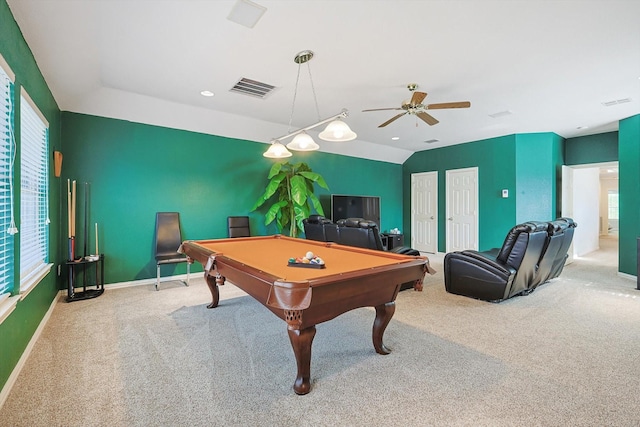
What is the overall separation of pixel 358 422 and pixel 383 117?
4.59 m

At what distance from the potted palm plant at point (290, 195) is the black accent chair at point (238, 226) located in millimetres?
265

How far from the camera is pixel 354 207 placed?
6.83 meters

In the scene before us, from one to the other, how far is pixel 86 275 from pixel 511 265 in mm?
5506

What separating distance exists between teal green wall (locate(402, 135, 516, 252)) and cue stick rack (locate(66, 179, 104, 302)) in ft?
22.7

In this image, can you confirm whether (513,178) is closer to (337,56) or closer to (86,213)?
(337,56)

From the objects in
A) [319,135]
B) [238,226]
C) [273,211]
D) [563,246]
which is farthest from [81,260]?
[563,246]

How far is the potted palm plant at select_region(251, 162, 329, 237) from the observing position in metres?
5.17

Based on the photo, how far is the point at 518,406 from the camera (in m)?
1.74

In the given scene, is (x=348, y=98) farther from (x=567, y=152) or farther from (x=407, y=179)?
(x=567, y=152)

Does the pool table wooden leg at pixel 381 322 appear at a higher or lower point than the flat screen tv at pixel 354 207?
lower

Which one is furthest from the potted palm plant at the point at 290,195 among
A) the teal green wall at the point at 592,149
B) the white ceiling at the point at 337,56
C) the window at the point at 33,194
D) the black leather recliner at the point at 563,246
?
the teal green wall at the point at 592,149

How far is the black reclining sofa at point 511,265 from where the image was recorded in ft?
11.6

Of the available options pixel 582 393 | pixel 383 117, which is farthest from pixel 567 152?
pixel 582 393

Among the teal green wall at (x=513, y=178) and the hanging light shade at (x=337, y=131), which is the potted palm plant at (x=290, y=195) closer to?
the hanging light shade at (x=337, y=131)
